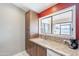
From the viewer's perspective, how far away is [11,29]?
1.60 m

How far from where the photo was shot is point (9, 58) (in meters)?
1.55

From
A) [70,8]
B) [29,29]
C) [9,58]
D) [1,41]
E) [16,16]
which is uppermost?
[70,8]

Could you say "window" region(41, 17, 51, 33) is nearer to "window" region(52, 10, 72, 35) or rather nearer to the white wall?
"window" region(52, 10, 72, 35)

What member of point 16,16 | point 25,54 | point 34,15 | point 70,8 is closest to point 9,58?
point 25,54

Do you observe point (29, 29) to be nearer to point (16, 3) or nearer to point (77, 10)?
point (16, 3)

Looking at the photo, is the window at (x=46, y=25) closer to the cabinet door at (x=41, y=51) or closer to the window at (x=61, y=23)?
the window at (x=61, y=23)

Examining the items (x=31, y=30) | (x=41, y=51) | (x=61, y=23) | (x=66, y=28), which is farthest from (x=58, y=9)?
(x=41, y=51)

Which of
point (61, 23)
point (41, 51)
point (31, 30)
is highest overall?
point (61, 23)

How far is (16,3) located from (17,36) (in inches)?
19.2

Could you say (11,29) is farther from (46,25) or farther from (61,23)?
(61,23)

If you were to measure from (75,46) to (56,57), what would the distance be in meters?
0.32

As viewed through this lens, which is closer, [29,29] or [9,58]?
[9,58]

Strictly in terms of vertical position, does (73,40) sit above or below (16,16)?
below

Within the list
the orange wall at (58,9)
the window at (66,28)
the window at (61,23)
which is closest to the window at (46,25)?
the window at (61,23)
